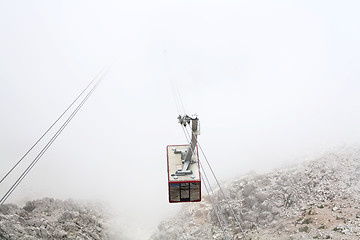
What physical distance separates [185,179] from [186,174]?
1.86 ft

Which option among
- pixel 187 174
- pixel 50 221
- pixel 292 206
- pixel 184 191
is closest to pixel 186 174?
pixel 187 174

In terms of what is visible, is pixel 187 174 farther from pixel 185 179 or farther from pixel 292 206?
pixel 292 206

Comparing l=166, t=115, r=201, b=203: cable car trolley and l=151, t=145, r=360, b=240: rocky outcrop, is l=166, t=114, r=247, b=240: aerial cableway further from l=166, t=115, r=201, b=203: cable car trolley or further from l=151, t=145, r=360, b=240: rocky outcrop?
l=151, t=145, r=360, b=240: rocky outcrop

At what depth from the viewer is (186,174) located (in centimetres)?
2109

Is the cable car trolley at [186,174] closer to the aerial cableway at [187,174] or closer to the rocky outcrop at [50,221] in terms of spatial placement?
the aerial cableway at [187,174]

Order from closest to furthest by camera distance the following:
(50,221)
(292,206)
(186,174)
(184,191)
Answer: (184,191) < (186,174) < (292,206) < (50,221)

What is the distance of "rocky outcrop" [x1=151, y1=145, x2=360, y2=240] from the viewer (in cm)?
2369

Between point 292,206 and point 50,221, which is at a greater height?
point 292,206

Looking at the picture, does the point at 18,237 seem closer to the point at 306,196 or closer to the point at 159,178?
the point at 306,196

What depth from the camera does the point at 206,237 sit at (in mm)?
27922

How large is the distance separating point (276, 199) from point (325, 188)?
450 centimetres

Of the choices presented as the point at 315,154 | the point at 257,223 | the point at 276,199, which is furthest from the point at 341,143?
the point at 257,223

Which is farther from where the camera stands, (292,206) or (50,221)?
(50,221)

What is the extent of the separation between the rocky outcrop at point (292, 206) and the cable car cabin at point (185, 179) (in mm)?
8770
